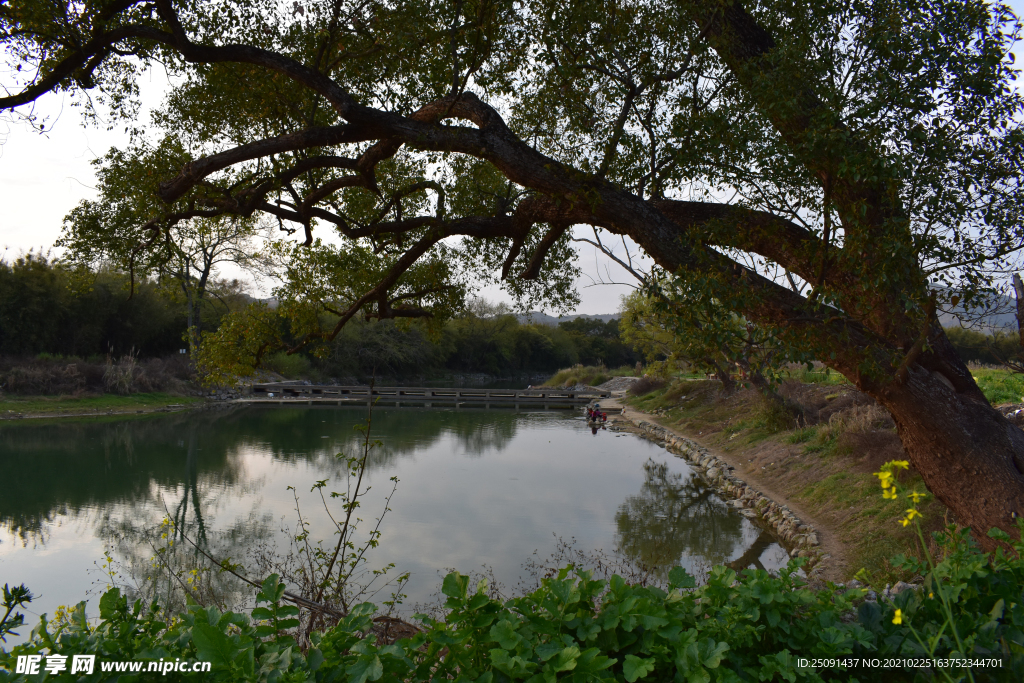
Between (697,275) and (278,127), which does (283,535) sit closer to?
(278,127)

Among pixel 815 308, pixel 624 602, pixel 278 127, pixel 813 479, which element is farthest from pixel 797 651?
pixel 813 479

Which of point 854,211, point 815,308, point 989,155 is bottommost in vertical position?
point 815,308

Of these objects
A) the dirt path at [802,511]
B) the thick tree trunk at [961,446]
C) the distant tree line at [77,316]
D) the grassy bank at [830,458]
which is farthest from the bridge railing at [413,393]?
the thick tree trunk at [961,446]

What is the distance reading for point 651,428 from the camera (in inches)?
767

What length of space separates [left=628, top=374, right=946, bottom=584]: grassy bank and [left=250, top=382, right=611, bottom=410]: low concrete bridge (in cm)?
1141

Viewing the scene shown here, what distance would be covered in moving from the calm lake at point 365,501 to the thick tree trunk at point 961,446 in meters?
3.30

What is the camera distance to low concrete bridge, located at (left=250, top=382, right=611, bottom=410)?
Result: 2844 cm

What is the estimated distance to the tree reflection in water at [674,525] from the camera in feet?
25.3

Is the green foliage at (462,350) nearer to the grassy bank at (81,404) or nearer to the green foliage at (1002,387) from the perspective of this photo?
the grassy bank at (81,404)

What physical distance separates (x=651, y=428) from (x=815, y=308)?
1632 cm

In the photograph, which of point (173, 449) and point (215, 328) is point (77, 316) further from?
point (173, 449)

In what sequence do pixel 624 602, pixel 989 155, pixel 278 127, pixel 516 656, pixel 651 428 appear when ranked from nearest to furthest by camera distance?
pixel 516 656
pixel 624 602
pixel 989 155
pixel 278 127
pixel 651 428

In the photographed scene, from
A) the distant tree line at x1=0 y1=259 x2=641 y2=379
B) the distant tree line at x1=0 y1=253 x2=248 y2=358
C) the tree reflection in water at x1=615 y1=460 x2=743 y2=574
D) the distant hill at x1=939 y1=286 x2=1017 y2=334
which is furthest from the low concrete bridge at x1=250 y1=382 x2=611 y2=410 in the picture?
the distant hill at x1=939 y1=286 x2=1017 y2=334

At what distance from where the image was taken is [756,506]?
378 inches
